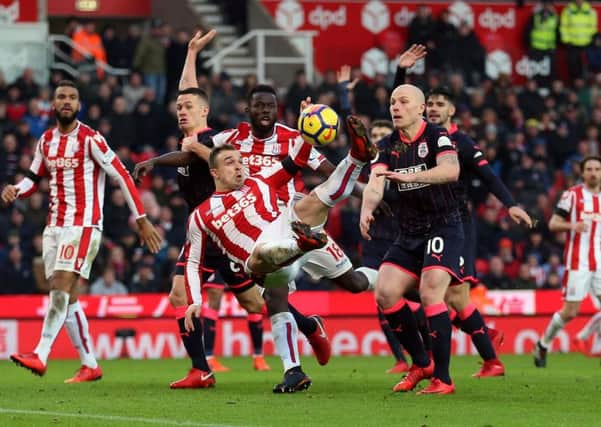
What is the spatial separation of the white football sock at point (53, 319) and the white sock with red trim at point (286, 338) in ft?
6.49

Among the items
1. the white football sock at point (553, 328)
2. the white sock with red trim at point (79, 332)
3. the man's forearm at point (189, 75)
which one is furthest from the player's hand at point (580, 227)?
the white sock with red trim at point (79, 332)

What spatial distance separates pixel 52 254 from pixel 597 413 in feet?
17.4

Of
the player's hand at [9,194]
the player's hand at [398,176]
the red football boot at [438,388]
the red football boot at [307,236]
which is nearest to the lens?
the red football boot at [307,236]

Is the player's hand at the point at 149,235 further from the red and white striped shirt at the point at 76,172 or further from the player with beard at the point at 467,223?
the player with beard at the point at 467,223

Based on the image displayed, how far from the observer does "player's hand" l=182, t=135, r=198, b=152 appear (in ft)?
42.4

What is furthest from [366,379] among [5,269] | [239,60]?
[239,60]

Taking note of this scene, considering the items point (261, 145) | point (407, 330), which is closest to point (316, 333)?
point (407, 330)

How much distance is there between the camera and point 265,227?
11664 mm

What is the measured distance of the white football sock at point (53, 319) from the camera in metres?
12.8

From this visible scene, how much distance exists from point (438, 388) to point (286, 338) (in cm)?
127

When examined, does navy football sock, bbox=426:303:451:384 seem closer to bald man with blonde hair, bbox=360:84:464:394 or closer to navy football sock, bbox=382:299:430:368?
bald man with blonde hair, bbox=360:84:464:394

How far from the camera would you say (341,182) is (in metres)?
11.4

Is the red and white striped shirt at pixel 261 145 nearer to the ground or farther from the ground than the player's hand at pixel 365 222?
farther from the ground

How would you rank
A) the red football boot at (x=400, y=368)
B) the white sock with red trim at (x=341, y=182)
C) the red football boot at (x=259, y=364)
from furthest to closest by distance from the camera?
the red football boot at (x=259, y=364), the red football boot at (x=400, y=368), the white sock with red trim at (x=341, y=182)
